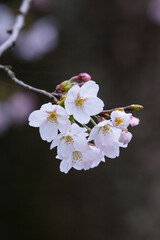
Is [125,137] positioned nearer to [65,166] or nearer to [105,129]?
[105,129]

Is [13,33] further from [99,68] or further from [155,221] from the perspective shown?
[155,221]

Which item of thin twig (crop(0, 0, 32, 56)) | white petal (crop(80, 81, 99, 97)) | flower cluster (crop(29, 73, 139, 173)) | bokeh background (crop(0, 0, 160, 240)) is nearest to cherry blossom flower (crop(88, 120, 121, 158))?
flower cluster (crop(29, 73, 139, 173))

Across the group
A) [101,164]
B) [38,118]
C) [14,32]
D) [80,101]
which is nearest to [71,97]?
[80,101]

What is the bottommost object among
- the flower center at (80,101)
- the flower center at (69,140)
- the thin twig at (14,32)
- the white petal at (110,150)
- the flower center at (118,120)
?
the white petal at (110,150)

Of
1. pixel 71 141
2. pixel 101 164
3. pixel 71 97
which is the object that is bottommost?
pixel 101 164

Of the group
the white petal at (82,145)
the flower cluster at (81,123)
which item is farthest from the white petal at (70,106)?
the white petal at (82,145)

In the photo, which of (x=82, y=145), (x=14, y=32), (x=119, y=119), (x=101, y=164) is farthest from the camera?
(x=101, y=164)

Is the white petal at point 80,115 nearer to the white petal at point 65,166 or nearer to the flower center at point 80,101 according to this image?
the flower center at point 80,101
